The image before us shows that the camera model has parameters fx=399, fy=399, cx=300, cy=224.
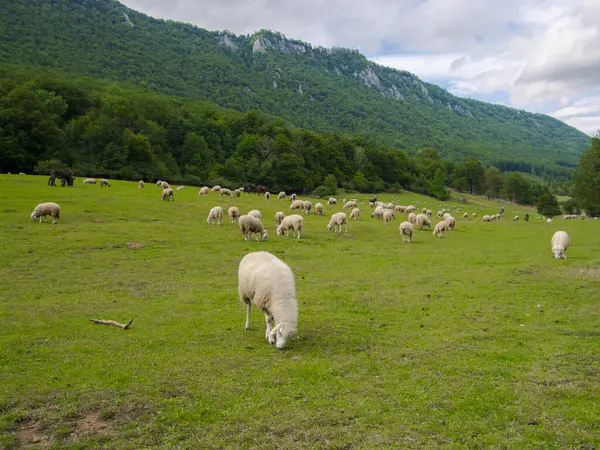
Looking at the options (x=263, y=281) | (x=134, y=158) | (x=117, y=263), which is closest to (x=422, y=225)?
(x=117, y=263)

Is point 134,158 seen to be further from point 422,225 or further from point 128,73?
point 128,73

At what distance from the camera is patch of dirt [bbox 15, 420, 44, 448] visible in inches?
250

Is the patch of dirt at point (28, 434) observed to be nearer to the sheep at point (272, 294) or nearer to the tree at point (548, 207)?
the sheep at point (272, 294)

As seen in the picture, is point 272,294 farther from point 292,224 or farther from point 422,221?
point 422,221

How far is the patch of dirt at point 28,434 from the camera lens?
20.8ft

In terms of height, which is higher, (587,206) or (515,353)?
(587,206)

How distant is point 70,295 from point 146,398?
9587 mm

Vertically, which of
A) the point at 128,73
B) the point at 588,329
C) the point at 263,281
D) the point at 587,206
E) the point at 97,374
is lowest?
the point at 97,374

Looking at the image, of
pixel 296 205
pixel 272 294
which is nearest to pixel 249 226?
pixel 272 294

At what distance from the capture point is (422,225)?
1793 inches

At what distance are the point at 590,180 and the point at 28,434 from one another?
94.5m

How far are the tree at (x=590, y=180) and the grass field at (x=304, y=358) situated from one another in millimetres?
69005

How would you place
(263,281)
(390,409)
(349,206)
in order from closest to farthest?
(390,409) → (263,281) → (349,206)

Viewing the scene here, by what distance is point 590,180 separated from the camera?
77688mm
